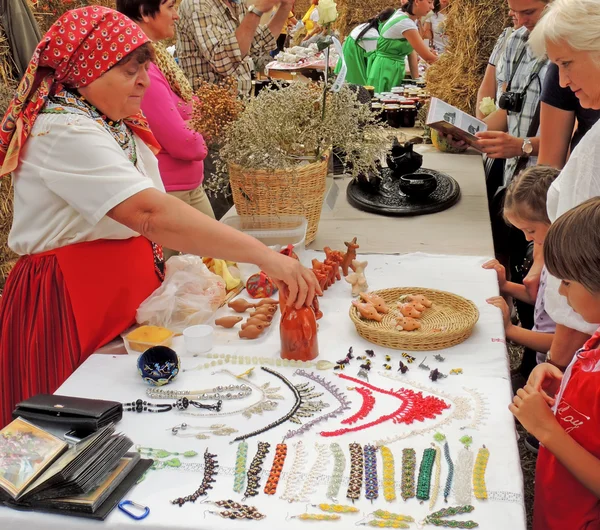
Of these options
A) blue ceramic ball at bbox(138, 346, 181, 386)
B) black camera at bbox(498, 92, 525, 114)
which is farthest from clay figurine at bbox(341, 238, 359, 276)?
black camera at bbox(498, 92, 525, 114)

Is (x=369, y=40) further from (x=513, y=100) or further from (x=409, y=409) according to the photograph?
(x=409, y=409)

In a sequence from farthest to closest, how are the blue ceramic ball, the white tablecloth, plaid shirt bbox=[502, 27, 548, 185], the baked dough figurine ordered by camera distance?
plaid shirt bbox=[502, 27, 548, 185], the baked dough figurine, the blue ceramic ball, the white tablecloth

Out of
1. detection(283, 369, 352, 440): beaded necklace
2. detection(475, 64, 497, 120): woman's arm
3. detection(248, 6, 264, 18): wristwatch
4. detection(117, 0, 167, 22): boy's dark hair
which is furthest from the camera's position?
detection(475, 64, 497, 120): woman's arm

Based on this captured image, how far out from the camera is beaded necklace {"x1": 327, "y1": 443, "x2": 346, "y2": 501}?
1272mm

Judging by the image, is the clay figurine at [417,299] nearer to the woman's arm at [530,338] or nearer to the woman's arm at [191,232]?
the woman's arm at [530,338]

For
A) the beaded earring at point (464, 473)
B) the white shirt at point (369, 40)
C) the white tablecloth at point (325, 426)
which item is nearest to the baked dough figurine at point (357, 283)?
the white tablecloth at point (325, 426)

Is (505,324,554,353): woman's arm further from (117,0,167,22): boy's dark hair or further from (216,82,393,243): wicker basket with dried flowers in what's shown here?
(117,0,167,22): boy's dark hair

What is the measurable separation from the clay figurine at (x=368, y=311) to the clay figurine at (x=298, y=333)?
0.24 m

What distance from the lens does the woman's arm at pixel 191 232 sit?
1.68 metres

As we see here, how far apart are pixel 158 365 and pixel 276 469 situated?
0.49m

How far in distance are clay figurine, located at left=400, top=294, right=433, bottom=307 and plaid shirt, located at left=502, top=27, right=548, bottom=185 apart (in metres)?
1.46

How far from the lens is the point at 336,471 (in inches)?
52.5

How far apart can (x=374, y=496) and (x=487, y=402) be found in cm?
45

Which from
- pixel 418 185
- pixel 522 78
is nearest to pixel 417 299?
pixel 418 185
